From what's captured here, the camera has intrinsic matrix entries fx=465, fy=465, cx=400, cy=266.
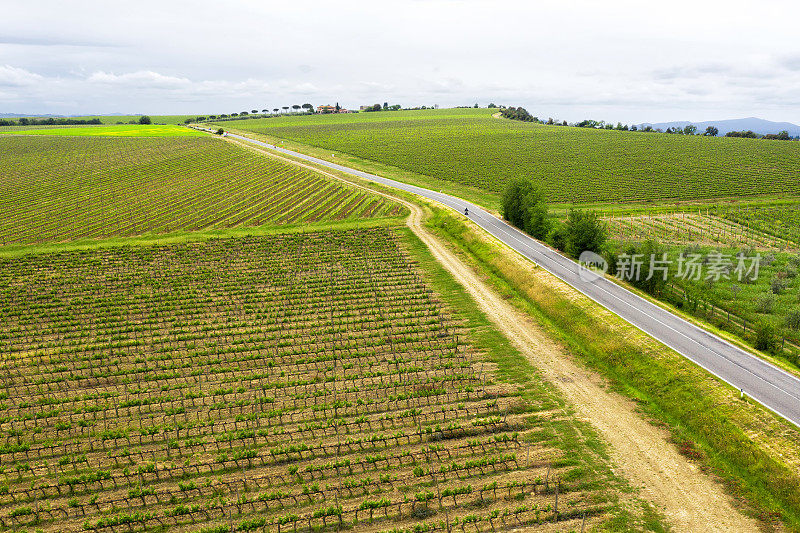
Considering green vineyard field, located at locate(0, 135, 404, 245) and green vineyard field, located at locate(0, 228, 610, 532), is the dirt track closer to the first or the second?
green vineyard field, located at locate(0, 228, 610, 532)

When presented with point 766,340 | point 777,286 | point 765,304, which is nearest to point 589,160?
point 777,286

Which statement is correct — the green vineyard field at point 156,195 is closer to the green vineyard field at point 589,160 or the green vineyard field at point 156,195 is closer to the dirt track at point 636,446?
the green vineyard field at point 589,160

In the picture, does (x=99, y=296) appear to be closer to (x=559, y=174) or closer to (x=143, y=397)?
(x=143, y=397)

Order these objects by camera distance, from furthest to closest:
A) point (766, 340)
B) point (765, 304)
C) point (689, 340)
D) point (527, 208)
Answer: point (527, 208), point (765, 304), point (689, 340), point (766, 340)

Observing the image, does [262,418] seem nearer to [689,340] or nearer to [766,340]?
[689,340]

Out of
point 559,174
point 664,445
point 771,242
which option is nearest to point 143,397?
point 664,445

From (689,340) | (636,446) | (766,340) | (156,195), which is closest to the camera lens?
(636,446)

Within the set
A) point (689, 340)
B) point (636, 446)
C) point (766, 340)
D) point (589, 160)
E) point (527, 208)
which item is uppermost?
point (589, 160)
